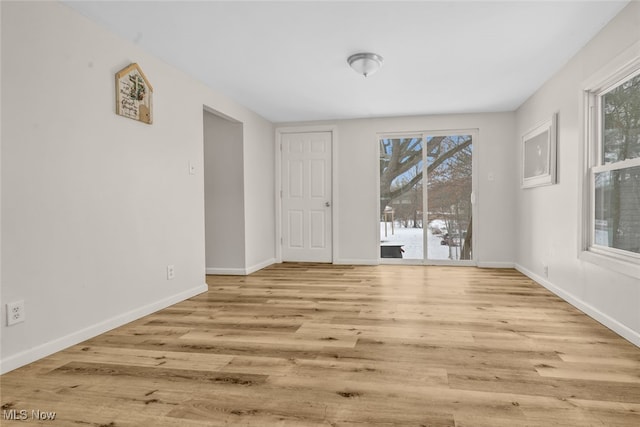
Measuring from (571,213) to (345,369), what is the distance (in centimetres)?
265

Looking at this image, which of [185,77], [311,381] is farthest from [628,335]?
[185,77]

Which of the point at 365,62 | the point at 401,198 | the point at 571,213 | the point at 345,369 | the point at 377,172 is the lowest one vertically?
the point at 345,369

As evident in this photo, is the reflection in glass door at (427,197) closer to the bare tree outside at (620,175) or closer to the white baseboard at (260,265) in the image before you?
the white baseboard at (260,265)

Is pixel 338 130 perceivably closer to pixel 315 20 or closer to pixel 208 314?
pixel 315 20

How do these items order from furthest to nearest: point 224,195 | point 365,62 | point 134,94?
1. point 224,195
2. point 365,62
3. point 134,94

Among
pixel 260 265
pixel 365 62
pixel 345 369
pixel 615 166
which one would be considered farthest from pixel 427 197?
pixel 345 369

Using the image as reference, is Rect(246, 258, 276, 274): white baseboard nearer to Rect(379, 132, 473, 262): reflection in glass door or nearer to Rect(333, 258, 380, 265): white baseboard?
Rect(333, 258, 380, 265): white baseboard

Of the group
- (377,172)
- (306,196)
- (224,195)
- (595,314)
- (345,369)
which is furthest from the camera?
(306,196)

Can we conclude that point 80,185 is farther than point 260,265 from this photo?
No

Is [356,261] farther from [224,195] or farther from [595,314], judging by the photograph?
[595,314]

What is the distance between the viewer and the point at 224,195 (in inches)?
204

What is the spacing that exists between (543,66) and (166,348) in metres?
3.99

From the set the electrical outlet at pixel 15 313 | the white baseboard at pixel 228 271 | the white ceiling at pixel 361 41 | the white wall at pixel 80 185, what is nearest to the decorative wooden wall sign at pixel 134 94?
the white wall at pixel 80 185

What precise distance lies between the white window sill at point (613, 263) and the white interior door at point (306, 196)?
3.58 meters
